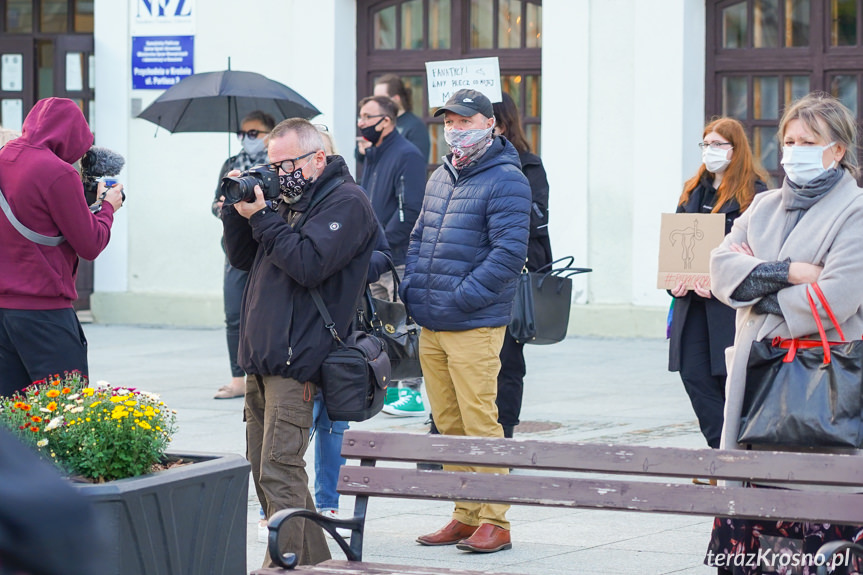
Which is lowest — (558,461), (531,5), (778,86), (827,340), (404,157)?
(558,461)

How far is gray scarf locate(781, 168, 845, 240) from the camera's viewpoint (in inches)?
172

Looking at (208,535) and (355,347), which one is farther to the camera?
(355,347)

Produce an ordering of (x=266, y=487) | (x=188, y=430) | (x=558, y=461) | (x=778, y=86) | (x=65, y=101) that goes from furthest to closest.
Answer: (x=778, y=86)
(x=188, y=430)
(x=65, y=101)
(x=266, y=487)
(x=558, y=461)

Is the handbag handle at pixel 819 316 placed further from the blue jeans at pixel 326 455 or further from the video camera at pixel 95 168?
the video camera at pixel 95 168

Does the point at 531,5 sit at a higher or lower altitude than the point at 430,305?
higher

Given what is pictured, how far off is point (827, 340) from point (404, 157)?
470cm

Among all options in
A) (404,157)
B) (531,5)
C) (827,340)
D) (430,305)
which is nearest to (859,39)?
(531,5)

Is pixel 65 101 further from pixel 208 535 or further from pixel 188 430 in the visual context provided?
pixel 188 430

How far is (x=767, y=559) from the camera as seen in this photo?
176 inches

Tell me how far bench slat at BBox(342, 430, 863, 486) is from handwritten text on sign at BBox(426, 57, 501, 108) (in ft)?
10.7

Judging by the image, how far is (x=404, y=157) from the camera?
8719mm

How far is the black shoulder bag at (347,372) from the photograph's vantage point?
517cm

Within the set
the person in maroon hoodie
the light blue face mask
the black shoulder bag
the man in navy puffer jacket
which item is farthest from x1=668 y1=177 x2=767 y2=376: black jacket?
the light blue face mask

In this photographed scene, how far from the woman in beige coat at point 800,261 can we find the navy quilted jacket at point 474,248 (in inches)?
52.8
